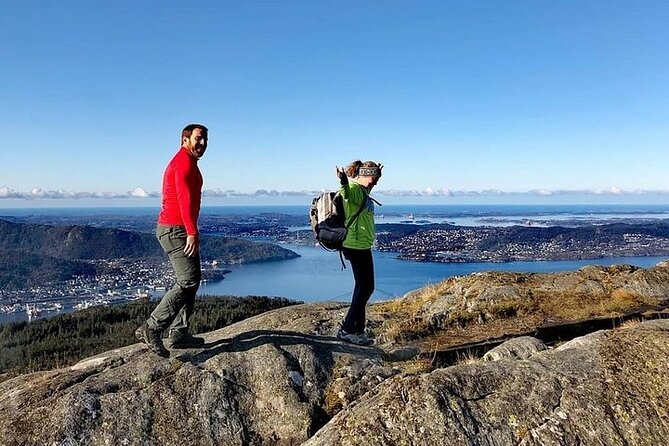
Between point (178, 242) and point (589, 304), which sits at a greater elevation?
point (178, 242)

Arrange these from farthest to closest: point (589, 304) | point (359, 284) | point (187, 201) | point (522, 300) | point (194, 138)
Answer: point (522, 300)
point (589, 304)
point (359, 284)
point (194, 138)
point (187, 201)

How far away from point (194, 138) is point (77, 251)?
187335mm

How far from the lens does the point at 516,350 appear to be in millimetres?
7242

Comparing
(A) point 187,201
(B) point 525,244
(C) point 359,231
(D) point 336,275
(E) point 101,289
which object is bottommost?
(E) point 101,289

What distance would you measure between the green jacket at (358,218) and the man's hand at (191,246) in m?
2.40

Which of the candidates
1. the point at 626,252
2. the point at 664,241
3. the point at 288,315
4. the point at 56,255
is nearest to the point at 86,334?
the point at 288,315

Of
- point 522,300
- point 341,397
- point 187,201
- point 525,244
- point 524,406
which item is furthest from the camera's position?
point 525,244

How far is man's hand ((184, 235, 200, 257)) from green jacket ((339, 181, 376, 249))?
240 cm

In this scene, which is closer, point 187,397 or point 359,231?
point 187,397

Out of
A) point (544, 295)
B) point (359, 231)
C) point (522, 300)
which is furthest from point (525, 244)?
point (359, 231)

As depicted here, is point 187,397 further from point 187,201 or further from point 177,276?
point 187,201

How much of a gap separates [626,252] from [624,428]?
104 m

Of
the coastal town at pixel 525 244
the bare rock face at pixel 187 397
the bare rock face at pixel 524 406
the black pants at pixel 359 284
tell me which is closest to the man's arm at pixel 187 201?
the bare rock face at pixel 187 397

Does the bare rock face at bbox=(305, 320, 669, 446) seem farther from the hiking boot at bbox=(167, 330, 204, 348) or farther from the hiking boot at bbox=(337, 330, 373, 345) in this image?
the hiking boot at bbox=(337, 330, 373, 345)
